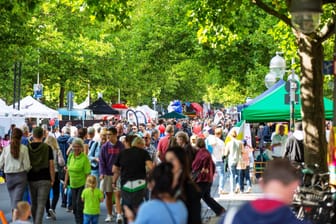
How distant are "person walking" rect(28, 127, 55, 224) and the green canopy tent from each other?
10959 mm

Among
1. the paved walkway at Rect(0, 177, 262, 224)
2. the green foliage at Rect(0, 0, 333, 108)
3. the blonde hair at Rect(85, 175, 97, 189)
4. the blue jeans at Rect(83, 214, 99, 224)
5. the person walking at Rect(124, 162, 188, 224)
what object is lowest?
the paved walkway at Rect(0, 177, 262, 224)

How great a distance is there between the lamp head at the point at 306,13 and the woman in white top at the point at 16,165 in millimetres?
5171

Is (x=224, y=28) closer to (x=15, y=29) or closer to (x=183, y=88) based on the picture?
(x=15, y=29)

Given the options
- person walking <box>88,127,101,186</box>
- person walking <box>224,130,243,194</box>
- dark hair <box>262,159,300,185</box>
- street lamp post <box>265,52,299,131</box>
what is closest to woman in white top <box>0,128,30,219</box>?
person walking <box>88,127,101,186</box>

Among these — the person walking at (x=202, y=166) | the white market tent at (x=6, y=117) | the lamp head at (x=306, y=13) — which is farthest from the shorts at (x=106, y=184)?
the white market tent at (x=6, y=117)

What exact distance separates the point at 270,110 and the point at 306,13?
1412 cm

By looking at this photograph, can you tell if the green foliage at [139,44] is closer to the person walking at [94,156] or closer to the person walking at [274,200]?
the person walking at [94,156]

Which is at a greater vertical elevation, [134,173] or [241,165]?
[134,173]

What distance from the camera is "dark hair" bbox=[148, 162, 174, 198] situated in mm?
6156

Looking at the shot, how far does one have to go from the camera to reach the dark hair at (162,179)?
6156 millimetres

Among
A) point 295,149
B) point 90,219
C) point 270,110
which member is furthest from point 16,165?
point 270,110

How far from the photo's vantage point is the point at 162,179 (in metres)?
6.27

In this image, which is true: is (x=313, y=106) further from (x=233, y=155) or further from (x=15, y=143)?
(x=233, y=155)

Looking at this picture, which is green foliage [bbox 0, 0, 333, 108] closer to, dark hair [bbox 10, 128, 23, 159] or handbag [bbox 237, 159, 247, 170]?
dark hair [bbox 10, 128, 23, 159]
